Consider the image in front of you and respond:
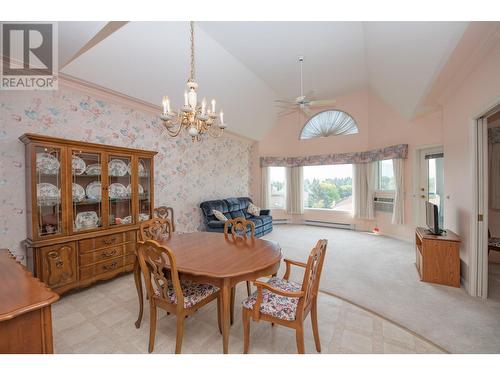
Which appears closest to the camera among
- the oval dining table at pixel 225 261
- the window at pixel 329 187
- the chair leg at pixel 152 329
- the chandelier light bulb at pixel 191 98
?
the oval dining table at pixel 225 261

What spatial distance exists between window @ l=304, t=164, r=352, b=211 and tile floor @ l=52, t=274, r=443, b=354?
14.3 feet

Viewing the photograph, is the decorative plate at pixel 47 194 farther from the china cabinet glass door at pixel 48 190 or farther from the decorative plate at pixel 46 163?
the decorative plate at pixel 46 163

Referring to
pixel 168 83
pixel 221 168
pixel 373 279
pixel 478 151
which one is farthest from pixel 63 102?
pixel 478 151

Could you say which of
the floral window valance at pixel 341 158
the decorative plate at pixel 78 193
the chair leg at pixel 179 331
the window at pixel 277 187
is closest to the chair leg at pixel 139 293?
the chair leg at pixel 179 331

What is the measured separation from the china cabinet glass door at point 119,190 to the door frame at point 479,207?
14.2ft

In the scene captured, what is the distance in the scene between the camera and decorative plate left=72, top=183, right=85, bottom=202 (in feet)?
8.27

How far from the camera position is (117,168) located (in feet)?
9.62

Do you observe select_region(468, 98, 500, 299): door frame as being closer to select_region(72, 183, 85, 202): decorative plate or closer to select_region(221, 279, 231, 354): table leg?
select_region(221, 279, 231, 354): table leg

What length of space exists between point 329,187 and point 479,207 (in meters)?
4.06

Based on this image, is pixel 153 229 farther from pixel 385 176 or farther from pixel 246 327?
pixel 385 176

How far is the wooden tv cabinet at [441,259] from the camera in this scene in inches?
104

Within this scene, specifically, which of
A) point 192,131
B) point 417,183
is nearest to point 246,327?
point 192,131

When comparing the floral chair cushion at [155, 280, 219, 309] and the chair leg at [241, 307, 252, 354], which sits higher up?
the floral chair cushion at [155, 280, 219, 309]

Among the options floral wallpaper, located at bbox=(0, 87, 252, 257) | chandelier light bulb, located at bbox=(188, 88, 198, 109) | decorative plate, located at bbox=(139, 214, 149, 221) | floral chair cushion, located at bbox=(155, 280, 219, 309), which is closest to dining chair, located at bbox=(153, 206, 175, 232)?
floral wallpaper, located at bbox=(0, 87, 252, 257)
